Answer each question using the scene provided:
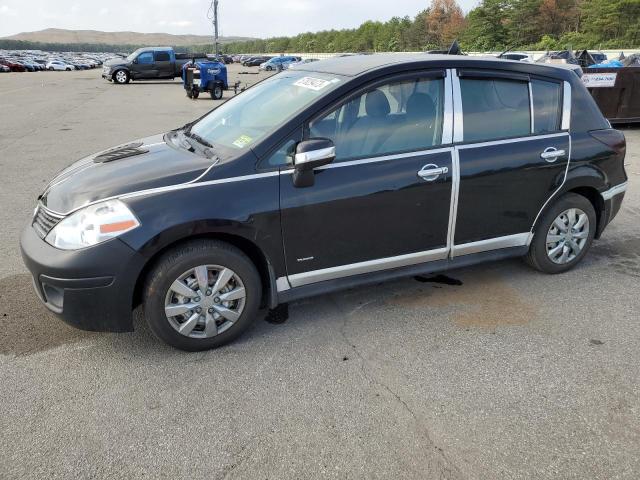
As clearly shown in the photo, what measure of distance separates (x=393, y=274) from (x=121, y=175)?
1.95m

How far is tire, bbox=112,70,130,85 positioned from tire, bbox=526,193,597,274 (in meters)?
30.8

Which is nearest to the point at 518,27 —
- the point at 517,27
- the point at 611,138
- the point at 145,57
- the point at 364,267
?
the point at 517,27

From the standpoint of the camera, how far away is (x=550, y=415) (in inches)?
108

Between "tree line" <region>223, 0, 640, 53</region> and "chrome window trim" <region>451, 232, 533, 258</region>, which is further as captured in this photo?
"tree line" <region>223, 0, 640, 53</region>

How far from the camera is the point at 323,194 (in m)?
3.32

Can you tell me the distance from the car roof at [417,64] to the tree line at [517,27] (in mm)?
33703

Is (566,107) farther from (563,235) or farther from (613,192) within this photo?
(563,235)

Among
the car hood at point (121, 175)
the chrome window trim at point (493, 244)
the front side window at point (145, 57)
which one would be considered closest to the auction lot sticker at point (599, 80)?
the chrome window trim at point (493, 244)

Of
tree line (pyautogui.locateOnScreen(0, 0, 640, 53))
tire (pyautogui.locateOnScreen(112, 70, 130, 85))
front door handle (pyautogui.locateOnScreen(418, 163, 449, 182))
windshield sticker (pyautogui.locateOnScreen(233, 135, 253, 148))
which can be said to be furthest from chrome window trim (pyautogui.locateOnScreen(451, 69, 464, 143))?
tree line (pyautogui.locateOnScreen(0, 0, 640, 53))

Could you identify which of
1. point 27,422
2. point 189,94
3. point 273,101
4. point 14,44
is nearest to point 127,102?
point 189,94

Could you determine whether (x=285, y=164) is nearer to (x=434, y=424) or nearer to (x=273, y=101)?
(x=273, y=101)

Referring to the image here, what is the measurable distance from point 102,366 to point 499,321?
2673 mm

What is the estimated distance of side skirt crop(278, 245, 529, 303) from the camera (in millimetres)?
3473

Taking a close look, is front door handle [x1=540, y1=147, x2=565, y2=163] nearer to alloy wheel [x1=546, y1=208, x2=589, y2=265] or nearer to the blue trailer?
alloy wheel [x1=546, y1=208, x2=589, y2=265]
